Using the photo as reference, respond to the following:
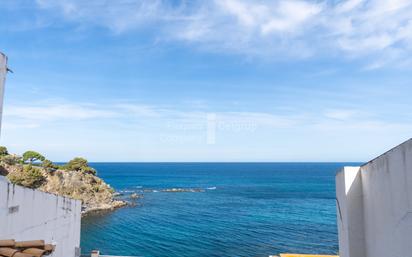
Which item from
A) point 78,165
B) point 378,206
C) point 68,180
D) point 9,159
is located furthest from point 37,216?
point 78,165

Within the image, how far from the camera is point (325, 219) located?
177ft

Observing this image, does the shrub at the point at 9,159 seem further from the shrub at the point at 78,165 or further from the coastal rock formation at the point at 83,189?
the shrub at the point at 78,165

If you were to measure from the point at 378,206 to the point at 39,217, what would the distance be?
30.7 ft

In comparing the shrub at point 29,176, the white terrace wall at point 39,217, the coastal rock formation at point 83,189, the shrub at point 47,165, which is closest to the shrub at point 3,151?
the shrub at point 47,165

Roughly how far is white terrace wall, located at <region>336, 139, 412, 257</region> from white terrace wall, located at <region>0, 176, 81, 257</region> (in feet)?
28.8

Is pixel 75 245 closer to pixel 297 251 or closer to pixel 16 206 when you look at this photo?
pixel 16 206

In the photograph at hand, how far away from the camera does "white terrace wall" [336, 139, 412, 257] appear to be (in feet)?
19.9

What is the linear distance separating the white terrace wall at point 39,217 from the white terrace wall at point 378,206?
8.78 metres

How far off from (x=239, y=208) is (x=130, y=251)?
3304cm

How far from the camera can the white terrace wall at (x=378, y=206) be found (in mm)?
6059

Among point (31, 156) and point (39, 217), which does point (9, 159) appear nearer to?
point (31, 156)

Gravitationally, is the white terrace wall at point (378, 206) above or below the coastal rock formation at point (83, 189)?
above

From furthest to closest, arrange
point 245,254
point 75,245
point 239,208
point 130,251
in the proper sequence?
1. point 239,208
2. point 130,251
3. point 245,254
4. point 75,245

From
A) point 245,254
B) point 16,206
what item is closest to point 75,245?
point 16,206
